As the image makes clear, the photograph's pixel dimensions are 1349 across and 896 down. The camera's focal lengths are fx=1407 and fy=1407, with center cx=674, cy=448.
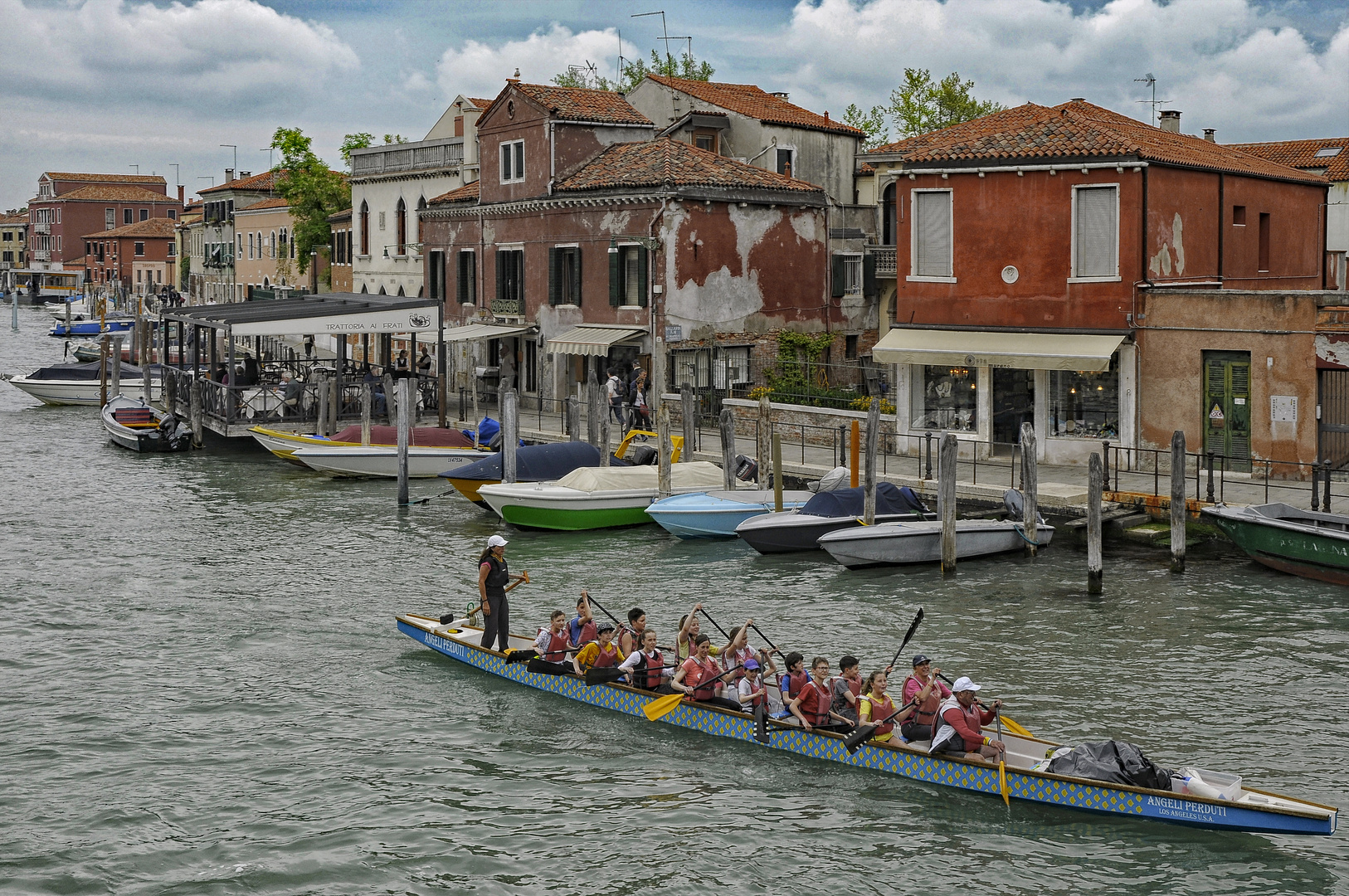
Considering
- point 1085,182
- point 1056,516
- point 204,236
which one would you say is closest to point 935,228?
point 1085,182

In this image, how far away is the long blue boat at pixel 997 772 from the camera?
11.9 metres

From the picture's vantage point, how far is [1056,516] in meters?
23.8

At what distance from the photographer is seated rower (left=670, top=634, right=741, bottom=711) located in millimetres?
15164

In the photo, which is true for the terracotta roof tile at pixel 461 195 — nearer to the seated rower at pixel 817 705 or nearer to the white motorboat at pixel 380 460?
the white motorboat at pixel 380 460

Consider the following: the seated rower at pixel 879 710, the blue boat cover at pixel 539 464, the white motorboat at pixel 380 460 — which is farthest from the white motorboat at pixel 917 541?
the white motorboat at pixel 380 460

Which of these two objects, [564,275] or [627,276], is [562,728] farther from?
[564,275]

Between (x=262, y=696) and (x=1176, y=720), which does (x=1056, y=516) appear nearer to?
(x=1176, y=720)

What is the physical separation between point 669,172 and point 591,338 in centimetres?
466

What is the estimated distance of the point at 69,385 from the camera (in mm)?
50750

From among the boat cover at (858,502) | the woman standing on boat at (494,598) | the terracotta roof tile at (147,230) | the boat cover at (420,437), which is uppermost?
the terracotta roof tile at (147,230)

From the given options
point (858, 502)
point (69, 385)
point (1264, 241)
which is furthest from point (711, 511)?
point (69, 385)

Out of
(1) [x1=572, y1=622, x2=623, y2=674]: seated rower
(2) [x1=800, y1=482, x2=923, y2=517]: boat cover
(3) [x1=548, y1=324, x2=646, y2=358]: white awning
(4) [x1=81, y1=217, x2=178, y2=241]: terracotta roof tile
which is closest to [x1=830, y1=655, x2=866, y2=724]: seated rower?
(1) [x1=572, y1=622, x2=623, y2=674]: seated rower

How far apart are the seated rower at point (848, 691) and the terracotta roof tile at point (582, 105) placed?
26808mm

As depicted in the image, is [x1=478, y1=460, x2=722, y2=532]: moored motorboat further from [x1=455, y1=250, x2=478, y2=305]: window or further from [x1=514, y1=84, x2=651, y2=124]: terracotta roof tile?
[x1=455, y1=250, x2=478, y2=305]: window
